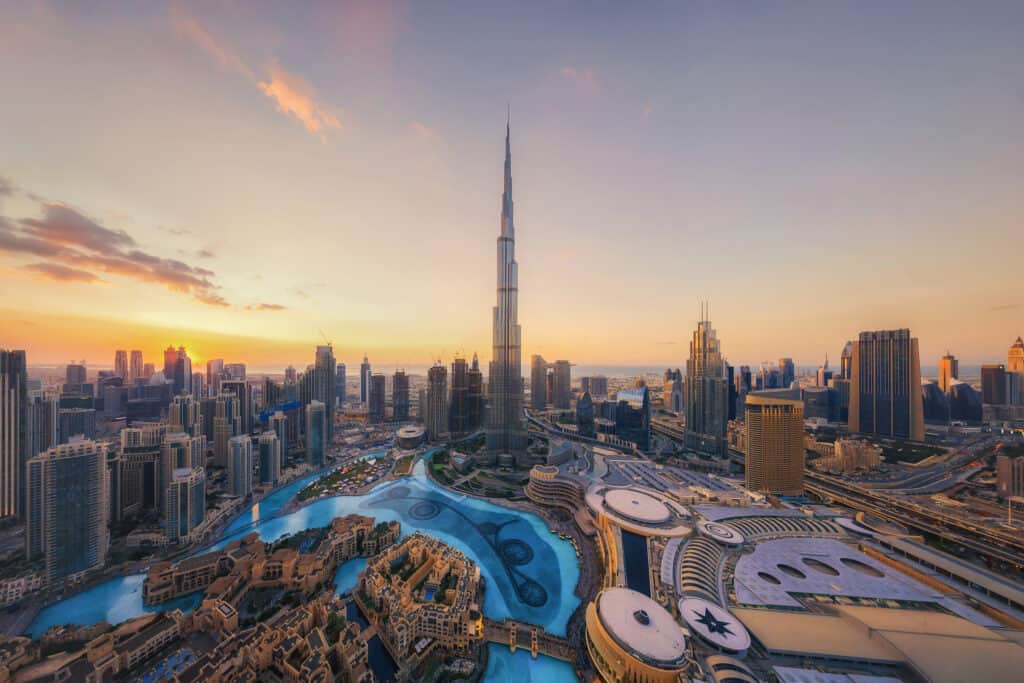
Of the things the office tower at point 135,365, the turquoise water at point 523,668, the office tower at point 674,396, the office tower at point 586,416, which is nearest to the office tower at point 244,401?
the office tower at point 135,365

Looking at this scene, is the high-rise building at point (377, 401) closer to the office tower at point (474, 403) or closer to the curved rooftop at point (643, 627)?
the office tower at point (474, 403)

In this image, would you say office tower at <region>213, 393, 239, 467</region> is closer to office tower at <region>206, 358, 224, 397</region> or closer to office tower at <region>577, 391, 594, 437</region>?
office tower at <region>206, 358, 224, 397</region>

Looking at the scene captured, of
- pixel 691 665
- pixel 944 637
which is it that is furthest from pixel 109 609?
pixel 944 637

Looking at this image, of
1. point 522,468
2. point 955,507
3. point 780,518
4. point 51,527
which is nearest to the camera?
point 51,527

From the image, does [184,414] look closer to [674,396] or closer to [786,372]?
[674,396]

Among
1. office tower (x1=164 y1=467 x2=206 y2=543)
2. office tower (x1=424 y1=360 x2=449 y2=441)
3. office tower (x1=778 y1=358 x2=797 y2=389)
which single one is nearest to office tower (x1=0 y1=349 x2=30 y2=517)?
office tower (x1=164 y1=467 x2=206 y2=543)

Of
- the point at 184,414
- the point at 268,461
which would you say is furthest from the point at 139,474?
the point at 184,414

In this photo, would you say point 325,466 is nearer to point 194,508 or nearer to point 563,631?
point 194,508
